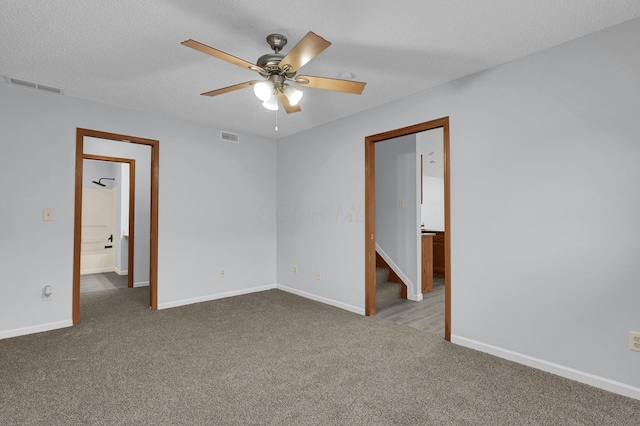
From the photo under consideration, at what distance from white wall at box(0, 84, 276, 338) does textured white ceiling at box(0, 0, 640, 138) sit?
1.50 feet

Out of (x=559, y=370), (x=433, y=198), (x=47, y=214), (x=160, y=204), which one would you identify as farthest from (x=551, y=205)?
(x=433, y=198)

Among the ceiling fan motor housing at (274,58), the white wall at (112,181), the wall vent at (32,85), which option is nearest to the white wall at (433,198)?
the ceiling fan motor housing at (274,58)

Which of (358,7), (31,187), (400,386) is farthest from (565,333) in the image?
(31,187)

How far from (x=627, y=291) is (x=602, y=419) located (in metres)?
0.81

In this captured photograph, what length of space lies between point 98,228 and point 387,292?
6.58 meters

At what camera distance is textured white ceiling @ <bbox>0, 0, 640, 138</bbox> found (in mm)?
1944

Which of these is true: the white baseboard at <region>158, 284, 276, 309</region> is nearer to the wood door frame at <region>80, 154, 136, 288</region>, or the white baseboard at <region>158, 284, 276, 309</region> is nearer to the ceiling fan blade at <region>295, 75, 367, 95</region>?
the wood door frame at <region>80, 154, 136, 288</region>

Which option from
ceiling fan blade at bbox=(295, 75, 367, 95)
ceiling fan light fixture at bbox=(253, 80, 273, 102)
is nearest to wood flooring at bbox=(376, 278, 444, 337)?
ceiling fan blade at bbox=(295, 75, 367, 95)

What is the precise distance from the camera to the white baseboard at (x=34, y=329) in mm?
3036

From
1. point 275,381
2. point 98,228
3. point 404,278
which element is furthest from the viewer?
point 98,228

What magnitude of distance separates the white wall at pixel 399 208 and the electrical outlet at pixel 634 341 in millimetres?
2481

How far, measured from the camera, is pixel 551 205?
2375 mm

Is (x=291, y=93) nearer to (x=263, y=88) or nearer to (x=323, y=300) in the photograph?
(x=263, y=88)

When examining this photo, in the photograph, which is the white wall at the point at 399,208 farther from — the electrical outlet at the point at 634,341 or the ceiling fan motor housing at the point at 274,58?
the ceiling fan motor housing at the point at 274,58
